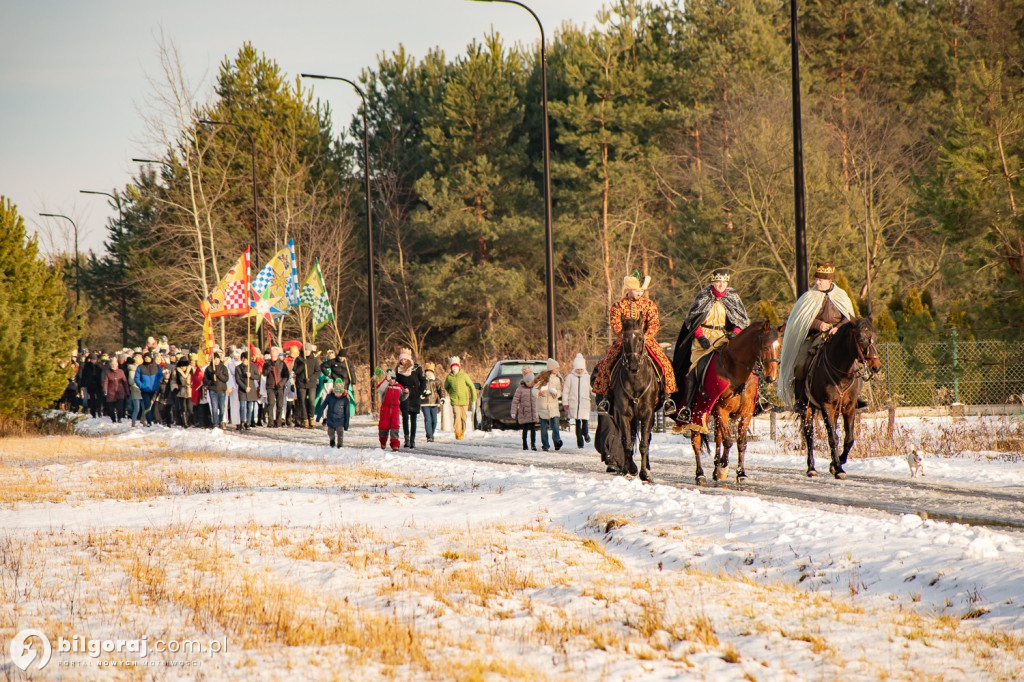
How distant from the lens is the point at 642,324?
13695 millimetres

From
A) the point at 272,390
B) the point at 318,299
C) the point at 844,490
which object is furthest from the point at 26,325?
the point at 844,490

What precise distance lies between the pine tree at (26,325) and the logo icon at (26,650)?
2267 cm

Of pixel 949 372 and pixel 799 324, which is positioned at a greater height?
pixel 799 324

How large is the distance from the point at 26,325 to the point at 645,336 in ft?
66.1

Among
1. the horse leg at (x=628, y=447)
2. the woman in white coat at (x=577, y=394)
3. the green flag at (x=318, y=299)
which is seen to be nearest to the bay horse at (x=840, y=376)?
the horse leg at (x=628, y=447)

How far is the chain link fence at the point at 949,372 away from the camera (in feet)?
88.0

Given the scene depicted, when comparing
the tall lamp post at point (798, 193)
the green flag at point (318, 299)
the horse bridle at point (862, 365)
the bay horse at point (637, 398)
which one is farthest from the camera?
the green flag at point (318, 299)

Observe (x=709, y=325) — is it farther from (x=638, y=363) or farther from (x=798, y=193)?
(x=798, y=193)

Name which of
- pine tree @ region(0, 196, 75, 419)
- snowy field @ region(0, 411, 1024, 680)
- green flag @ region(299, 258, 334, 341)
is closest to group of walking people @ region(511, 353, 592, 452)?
snowy field @ region(0, 411, 1024, 680)

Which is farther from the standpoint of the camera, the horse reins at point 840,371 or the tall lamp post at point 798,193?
the tall lamp post at point 798,193

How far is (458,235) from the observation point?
5572 cm

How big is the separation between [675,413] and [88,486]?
807 centimetres

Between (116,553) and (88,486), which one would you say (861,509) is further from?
(88,486)

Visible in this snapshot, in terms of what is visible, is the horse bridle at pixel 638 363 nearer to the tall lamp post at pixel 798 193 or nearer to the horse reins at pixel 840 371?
the horse reins at pixel 840 371
